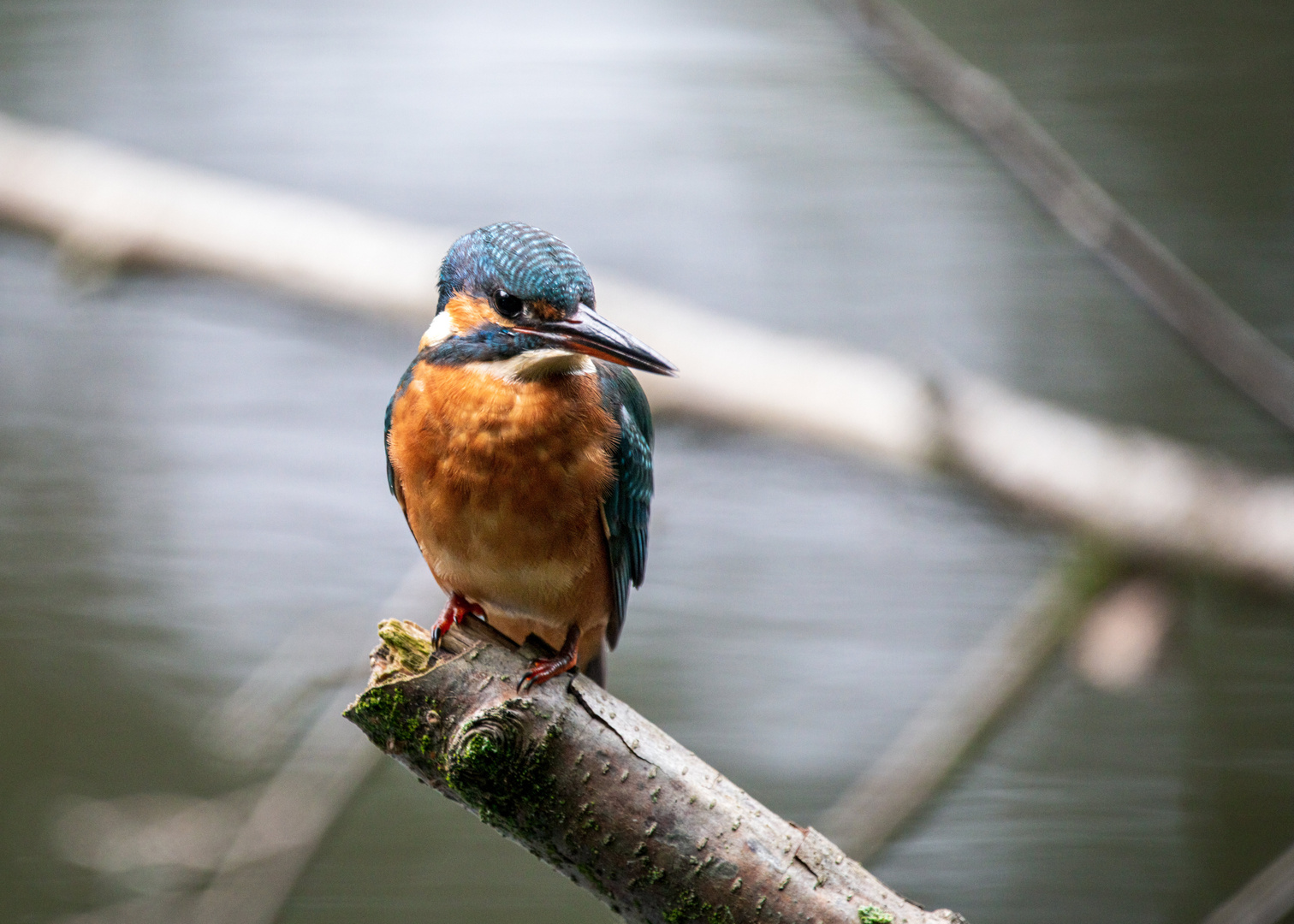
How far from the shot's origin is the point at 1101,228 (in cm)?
143

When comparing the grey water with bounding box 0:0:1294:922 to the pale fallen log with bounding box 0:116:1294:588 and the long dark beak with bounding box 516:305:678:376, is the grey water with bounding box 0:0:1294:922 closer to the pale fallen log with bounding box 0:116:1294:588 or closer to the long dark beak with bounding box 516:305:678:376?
the pale fallen log with bounding box 0:116:1294:588

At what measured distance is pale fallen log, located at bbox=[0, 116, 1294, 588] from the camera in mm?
1883

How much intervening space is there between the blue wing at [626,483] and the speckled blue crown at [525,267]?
0.61 ft

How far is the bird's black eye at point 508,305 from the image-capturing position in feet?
3.73

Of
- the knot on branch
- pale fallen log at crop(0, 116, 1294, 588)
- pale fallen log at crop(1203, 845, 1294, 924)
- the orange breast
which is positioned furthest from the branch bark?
pale fallen log at crop(0, 116, 1294, 588)

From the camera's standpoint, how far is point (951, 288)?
128 inches

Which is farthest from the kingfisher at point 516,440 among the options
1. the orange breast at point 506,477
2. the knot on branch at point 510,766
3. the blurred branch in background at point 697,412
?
the blurred branch in background at point 697,412

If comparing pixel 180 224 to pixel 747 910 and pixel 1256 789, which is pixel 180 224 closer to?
pixel 747 910

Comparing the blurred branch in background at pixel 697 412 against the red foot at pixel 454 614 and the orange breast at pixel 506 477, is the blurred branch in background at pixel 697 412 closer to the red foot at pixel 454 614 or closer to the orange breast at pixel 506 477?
the red foot at pixel 454 614

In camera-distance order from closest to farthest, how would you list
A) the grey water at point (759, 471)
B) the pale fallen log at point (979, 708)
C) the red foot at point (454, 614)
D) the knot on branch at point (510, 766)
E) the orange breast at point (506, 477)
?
the knot on branch at point (510, 766)
the red foot at point (454, 614)
the orange breast at point (506, 477)
the pale fallen log at point (979, 708)
the grey water at point (759, 471)

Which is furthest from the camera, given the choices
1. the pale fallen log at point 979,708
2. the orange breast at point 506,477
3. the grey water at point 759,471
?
the grey water at point 759,471

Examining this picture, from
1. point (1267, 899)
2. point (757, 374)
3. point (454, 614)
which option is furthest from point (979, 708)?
point (454, 614)

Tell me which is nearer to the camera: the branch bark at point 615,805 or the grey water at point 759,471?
the branch bark at point 615,805

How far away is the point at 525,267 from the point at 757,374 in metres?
1.19
